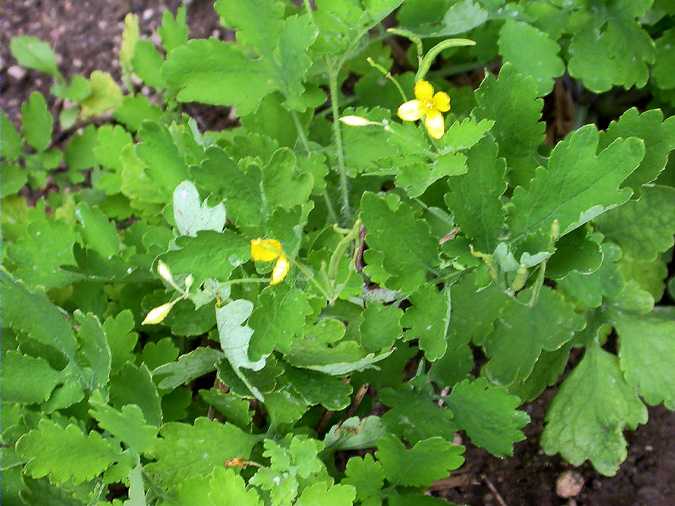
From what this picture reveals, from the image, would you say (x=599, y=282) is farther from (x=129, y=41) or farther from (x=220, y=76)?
(x=129, y=41)

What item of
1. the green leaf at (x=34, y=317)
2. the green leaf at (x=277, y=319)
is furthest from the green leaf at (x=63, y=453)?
the green leaf at (x=277, y=319)

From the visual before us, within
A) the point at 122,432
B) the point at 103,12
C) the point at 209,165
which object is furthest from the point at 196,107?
the point at 122,432

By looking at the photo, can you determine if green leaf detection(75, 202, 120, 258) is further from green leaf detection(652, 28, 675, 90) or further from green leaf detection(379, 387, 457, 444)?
green leaf detection(652, 28, 675, 90)

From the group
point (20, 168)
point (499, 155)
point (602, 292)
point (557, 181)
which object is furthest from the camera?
point (20, 168)

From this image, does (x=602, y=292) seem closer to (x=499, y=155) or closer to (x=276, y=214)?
(x=499, y=155)

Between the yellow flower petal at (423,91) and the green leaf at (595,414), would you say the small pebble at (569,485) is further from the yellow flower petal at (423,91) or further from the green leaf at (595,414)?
the yellow flower petal at (423,91)

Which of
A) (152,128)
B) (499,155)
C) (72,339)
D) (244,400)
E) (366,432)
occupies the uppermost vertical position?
(152,128)

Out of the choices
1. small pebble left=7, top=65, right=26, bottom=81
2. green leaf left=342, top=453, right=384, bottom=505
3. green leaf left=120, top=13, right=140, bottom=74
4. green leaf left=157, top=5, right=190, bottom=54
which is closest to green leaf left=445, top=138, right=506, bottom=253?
green leaf left=342, top=453, right=384, bottom=505

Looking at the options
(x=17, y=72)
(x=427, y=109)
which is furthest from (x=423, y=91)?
(x=17, y=72)
